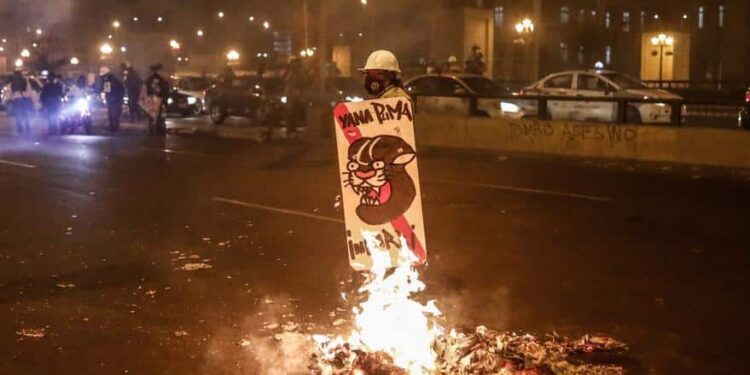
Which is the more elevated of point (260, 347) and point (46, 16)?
point (46, 16)

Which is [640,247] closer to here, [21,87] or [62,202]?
[62,202]

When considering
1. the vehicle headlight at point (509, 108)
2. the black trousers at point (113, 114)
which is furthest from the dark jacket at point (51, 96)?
the vehicle headlight at point (509, 108)

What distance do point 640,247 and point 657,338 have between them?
109 inches

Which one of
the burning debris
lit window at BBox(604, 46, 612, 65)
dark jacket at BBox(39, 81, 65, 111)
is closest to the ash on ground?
the burning debris

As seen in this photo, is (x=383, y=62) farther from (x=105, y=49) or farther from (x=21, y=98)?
(x=105, y=49)

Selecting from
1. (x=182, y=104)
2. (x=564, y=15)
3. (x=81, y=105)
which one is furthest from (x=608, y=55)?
(x=81, y=105)

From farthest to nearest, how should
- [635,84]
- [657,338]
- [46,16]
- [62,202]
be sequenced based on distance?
[46,16], [635,84], [62,202], [657,338]

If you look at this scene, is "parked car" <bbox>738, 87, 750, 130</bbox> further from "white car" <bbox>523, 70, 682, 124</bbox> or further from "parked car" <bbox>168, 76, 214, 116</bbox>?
"parked car" <bbox>168, 76, 214, 116</bbox>

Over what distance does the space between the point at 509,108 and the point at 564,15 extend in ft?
163

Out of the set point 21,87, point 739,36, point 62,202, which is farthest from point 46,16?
point 739,36

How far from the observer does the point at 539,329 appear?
586 cm

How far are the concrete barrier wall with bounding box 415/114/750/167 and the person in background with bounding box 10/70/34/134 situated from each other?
363 inches

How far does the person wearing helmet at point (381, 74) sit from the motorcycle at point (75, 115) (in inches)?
701

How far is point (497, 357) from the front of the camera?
5031mm
